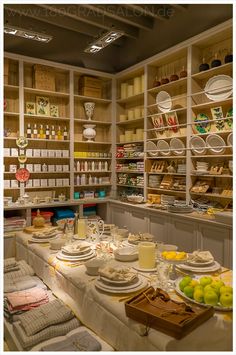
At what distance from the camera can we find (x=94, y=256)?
74.7 inches

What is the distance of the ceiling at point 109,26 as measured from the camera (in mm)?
3611

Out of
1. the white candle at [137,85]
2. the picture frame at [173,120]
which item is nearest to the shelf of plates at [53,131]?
the white candle at [137,85]

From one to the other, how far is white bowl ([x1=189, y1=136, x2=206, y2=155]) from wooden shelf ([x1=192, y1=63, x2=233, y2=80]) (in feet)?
2.47

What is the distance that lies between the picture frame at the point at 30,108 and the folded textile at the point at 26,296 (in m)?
3.20

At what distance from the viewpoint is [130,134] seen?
4.86 meters

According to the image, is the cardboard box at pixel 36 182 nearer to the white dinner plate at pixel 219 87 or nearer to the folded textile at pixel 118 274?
the white dinner plate at pixel 219 87

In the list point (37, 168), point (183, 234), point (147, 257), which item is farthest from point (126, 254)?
point (37, 168)

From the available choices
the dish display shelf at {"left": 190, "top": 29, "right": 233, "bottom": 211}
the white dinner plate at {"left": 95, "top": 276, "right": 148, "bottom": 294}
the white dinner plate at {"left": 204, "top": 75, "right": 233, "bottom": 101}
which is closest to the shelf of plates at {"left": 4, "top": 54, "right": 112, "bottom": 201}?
the dish display shelf at {"left": 190, "top": 29, "right": 233, "bottom": 211}

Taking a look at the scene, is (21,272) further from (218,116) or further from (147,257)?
(218,116)

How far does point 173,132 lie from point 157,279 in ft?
9.67

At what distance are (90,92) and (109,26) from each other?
1.13 m

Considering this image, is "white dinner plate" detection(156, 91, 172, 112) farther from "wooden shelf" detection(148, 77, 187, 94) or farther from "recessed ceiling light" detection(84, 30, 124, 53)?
"recessed ceiling light" detection(84, 30, 124, 53)

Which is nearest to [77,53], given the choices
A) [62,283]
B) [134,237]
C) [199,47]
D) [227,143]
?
[199,47]

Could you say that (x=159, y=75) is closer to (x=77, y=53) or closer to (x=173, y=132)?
(x=173, y=132)
